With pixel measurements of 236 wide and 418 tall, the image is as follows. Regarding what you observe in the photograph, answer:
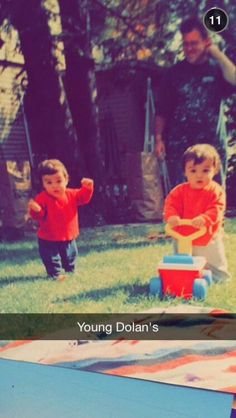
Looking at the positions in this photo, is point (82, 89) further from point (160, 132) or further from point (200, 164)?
point (200, 164)

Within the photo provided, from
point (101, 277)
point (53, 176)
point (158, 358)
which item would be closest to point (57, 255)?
point (101, 277)

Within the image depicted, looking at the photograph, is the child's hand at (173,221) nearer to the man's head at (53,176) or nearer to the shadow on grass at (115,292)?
the shadow on grass at (115,292)

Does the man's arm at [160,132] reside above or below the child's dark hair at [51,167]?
above

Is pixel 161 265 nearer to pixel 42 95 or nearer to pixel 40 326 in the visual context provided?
pixel 40 326

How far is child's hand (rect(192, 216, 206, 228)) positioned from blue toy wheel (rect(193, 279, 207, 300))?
21cm

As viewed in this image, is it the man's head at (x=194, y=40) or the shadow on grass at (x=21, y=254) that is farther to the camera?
the shadow on grass at (x=21, y=254)

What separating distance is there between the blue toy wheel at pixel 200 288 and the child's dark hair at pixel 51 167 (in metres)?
0.66

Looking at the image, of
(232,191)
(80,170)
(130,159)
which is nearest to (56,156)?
(80,170)

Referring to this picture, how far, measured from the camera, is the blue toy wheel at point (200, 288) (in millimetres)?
2285

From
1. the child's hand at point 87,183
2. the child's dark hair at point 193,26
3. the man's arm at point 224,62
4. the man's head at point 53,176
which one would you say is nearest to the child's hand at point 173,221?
the child's hand at point 87,183

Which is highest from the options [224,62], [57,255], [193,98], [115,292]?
[224,62]

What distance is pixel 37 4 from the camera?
225 centimetres

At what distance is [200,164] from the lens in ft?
7.36

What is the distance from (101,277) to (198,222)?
447 millimetres
